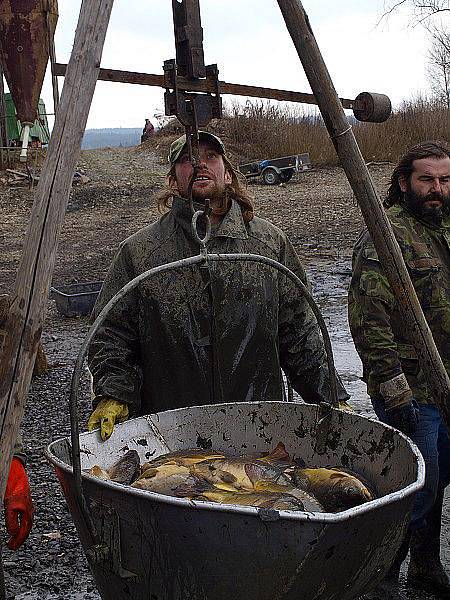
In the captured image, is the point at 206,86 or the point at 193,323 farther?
the point at 193,323

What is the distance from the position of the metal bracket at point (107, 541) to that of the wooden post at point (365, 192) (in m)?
1.32

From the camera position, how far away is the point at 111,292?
3541mm

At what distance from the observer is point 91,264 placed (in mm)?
13109

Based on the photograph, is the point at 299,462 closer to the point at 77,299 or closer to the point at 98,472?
the point at 98,472

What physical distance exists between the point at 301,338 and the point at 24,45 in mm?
1850

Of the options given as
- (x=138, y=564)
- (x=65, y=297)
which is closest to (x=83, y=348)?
(x=138, y=564)

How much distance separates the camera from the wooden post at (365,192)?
2822 mm

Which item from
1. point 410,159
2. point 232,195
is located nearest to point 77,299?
point 410,159

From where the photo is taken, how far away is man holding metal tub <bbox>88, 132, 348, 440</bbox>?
3.47 m

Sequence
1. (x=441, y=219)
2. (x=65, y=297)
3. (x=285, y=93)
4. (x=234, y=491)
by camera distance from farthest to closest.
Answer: (x=65, y=297), (x=441, y=219), (x=285, y=93), (x=234, y=491)

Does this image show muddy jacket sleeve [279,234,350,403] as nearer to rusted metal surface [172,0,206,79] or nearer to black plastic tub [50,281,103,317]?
rusted metal surface [172,0,206,79]

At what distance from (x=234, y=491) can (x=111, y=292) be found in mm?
1213

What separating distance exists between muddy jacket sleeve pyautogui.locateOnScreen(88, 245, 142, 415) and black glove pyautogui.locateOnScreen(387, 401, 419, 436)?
1.14 metres

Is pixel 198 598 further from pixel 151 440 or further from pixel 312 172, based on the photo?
pixel 312 172
